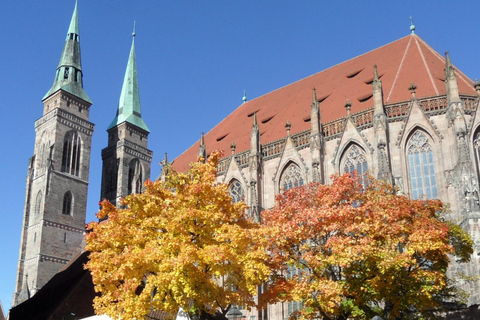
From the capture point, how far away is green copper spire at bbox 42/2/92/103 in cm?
5112

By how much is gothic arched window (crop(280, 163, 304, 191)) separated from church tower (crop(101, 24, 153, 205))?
24366mm

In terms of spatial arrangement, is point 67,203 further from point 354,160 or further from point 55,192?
point 354,160

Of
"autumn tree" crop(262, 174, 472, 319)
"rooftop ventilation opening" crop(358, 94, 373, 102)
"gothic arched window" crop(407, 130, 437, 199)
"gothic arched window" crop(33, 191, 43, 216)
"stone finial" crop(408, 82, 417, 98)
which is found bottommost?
"autumn tree" crop(262, 174, 472, 319)

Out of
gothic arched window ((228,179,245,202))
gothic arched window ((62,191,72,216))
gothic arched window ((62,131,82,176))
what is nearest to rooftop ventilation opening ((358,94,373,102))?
gothic arched window ((228,179,245,202))

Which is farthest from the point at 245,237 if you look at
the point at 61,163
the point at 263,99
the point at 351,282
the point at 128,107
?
the point at 128,107

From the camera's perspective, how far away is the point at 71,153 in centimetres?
4912

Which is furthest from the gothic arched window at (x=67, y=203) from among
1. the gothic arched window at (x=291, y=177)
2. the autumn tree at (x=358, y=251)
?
the autumn tree at (x=358, y=251)

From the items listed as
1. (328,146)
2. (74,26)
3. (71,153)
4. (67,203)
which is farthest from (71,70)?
(328,146)

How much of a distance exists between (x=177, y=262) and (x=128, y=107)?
1761 inches

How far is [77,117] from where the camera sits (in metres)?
50.5

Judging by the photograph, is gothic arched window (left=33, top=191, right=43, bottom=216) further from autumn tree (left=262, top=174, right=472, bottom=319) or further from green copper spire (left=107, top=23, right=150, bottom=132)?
autumn tree (left=262, top=174, right=472, bottom=319)

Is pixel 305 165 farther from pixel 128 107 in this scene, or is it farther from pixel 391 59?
pixel 128 107

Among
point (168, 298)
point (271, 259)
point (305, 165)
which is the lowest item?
point (168, 298)

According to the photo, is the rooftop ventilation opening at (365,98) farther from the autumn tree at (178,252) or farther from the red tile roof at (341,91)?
the autumn tree at (178,252)
